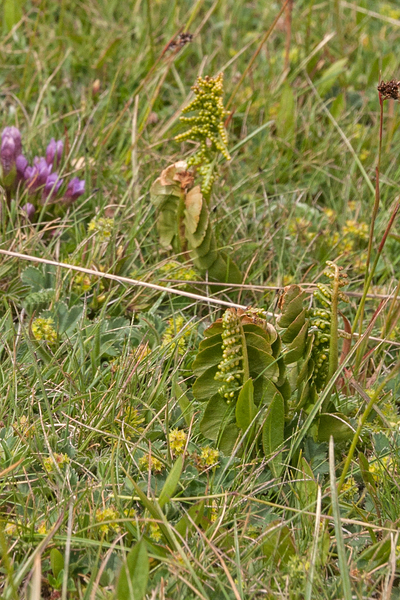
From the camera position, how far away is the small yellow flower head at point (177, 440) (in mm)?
1710

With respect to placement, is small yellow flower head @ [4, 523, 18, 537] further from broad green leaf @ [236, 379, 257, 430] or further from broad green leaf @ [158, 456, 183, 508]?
broad green leaf @ [236, 379, 257, 430]

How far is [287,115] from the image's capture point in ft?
9.91

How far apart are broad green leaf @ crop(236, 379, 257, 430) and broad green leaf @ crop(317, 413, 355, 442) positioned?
0.19 meters

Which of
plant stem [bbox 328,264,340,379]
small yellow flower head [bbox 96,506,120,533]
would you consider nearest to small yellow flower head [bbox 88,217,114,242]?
plant stem [bbox 328,264,340,379]

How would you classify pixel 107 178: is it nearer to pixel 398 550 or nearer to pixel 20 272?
pixel 20 272

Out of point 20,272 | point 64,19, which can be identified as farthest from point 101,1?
point 20,272

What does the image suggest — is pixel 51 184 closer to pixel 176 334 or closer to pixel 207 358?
pixel 176 334

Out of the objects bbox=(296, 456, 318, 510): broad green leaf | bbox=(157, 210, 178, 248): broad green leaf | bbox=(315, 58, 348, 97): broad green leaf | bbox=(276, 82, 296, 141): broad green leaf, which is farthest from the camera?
bbox=(315, 58, 348, 97): broad green leaf

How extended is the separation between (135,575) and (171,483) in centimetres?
24

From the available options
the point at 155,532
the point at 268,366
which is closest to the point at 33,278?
the point at 268,366

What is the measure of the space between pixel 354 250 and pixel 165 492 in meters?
1.45

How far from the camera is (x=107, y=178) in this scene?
2691 millimetres

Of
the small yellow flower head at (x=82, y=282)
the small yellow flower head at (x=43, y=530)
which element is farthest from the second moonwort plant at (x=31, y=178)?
the small yellow flower head at (x=43, y=530)

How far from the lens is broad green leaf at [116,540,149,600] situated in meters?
1.34
